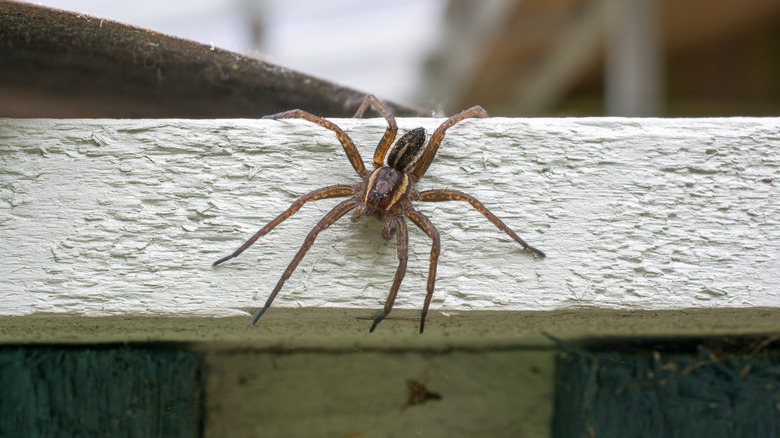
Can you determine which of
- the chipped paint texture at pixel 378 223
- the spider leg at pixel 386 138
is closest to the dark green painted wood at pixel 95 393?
the chipped paint texture at pixel 378 223

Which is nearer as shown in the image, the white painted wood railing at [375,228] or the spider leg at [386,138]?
the white painted wood railing at [375,228]

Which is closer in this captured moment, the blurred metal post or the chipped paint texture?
the chipped paint texture

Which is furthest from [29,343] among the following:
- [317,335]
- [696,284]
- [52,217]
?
[696,284]

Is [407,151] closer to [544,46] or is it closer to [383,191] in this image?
[383,191]

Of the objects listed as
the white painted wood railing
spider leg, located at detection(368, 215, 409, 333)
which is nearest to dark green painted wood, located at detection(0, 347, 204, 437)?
the white painted wood railing

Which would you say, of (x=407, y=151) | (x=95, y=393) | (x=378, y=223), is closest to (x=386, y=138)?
(x=407, y=151)

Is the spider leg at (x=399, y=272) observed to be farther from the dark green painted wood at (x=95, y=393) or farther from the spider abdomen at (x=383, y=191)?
the dark green painted wood at (x=95, y=393)

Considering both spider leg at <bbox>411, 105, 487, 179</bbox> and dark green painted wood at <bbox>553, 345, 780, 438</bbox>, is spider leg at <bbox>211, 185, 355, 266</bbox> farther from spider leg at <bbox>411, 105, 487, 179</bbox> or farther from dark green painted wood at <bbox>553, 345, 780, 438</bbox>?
dark green painted wood at <bbox>553, 345, 780, 438</bbox>
